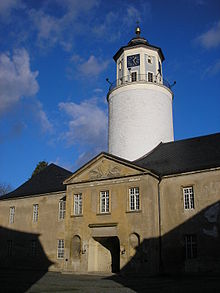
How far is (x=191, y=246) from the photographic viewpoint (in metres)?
20.0

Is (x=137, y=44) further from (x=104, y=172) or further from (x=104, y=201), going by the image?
(x=104, y=201)

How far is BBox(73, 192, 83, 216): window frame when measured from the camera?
2324 cm

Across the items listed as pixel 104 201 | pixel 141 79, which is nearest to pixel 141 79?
pixel 141 79

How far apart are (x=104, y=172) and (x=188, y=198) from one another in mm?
5587

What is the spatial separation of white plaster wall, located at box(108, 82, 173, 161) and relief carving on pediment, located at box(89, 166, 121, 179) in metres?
5.68

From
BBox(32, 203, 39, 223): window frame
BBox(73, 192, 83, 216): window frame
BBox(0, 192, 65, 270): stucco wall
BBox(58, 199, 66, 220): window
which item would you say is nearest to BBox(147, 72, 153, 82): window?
BBox(0, 192, 65, 270): stucco wall

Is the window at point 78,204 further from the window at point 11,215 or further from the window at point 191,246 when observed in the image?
the window at point 11,215

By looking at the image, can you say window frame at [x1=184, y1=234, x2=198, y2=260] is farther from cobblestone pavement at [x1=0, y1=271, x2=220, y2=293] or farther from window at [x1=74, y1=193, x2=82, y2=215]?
window at [x1=74, y1=193, x2=82, y2=215]

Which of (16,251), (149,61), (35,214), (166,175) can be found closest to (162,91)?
(149,61)

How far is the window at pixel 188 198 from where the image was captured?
20.8 m

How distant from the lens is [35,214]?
28609 millimetres

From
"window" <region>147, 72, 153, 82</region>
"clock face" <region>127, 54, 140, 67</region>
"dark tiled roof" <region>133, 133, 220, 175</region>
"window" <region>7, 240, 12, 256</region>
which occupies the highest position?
"clock face" <region>127, 54, 140, 67</region>

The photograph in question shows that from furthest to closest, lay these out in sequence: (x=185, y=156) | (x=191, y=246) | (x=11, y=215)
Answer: (x=11, y=215) → (x=185, y=156) → (x=191, y=246)

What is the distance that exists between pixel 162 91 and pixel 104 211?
12656 millimetres
